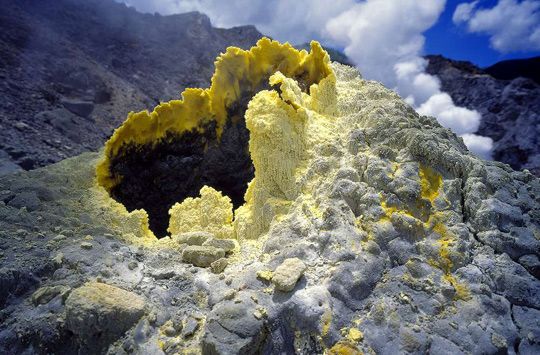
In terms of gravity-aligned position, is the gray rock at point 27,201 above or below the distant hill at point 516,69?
below

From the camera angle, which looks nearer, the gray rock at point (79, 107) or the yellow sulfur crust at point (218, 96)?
the yellow sulfur crust at point (218, 96)

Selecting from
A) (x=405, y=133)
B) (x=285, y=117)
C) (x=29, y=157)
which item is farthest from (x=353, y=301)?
(x=29, y=157)

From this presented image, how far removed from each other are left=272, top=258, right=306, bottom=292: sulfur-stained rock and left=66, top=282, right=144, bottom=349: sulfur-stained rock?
2.82ft

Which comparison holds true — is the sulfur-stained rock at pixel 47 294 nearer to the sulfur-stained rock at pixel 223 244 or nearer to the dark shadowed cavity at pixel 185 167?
the sulfur-stained rock at pixel 223 244

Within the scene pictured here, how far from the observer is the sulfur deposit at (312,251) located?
2164mm

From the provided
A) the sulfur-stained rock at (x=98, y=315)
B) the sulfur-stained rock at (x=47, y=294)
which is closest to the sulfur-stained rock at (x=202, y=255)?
the sulfur-stained rock at (x=98, y=315)

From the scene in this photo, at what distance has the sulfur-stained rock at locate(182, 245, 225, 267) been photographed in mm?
2844

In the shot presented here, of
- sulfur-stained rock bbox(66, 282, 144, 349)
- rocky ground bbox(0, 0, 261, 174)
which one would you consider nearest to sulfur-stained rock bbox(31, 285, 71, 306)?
sulfur-stained rock bbox(66, 282, 144, 349)

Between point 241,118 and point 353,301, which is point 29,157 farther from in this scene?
point 353,301

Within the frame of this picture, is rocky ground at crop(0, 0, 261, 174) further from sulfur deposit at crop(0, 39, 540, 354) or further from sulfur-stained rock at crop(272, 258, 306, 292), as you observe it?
sulfur-stained rock at crop(272, 258, 306, 292)

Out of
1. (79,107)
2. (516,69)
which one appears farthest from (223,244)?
(516,69)

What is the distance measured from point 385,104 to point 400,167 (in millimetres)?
790

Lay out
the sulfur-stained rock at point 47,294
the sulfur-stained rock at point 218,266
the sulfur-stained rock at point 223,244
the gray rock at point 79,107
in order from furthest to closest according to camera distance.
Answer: the gray rock at point 79,107 < the sulfur-stained rock at point 223,244 < the sulfur-stained rock at point 218,266 < the sulfur-stained rock at point 47,294

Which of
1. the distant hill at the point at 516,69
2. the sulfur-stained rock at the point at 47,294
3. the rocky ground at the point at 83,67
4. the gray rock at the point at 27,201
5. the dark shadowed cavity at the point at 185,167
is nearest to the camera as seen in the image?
the sulfur-stained rock at the point at 47,294
